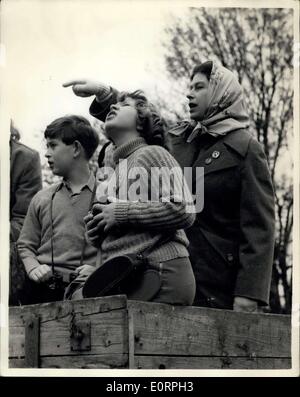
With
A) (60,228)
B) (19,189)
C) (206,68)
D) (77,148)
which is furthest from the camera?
(19,189)

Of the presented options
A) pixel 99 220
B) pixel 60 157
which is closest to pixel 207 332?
pixel 99 220

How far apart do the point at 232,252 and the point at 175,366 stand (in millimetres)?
1046

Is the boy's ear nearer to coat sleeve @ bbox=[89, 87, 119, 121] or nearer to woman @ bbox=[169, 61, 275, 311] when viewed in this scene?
coat sleeve @ bbox=[89, 87, 119, 121]

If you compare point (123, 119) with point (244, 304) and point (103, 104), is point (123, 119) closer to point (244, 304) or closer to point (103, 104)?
point (103, 104)

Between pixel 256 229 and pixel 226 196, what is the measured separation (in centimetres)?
28

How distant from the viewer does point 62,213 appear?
6285 mm

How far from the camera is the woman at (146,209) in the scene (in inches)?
219

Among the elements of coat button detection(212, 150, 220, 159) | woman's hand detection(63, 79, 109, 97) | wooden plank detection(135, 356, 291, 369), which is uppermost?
woman's hand detection(63, 79, 109, 97)

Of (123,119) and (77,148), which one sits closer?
(123,119)

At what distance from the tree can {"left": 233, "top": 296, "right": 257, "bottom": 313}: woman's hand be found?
0.76 meters

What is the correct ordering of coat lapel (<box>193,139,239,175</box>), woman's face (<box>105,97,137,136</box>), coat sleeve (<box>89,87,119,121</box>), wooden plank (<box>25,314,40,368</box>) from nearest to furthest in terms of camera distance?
1. wooden plank (<box>25,314,40,368</box>)
2. woman's face (<box>105,97,137,136</box>)
3. coat sleeve (<box>89,87,119,121</box>)
4. coat lapel (<box>193,139,239,175</box>)

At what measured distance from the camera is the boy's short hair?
6359 mm

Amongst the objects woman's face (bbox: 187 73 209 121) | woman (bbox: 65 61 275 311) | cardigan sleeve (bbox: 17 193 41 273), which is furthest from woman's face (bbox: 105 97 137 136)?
cardigan sleeve (bbox: 17 193 41 273)

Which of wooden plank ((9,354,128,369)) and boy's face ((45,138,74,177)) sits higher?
boy's face ((45,138,74,177))
